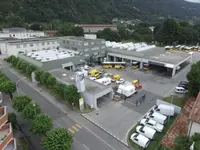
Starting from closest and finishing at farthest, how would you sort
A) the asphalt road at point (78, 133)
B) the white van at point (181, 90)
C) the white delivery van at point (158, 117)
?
1. the asphalt road at point (78, 133)
2. the white delivery van at point (158, 117)
3. the white van at point (181, 90)

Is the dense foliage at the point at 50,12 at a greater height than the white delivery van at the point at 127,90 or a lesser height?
greater

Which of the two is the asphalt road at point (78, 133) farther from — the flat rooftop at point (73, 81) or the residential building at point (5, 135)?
the residential building at point (5, 135)

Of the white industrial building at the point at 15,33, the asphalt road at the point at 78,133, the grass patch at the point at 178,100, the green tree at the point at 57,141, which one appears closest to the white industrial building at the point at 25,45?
the white industrial building at the point at 15,33

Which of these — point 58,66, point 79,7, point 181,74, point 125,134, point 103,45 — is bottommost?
point 125,134

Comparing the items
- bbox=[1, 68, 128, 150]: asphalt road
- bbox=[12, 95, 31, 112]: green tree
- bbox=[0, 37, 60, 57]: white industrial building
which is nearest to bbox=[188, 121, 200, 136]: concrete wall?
bbox=[1, 68, 128, 150]: asphalt road

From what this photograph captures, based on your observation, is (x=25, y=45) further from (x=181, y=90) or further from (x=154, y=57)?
(x=181, y=90)

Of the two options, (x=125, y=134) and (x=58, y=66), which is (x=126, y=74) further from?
(x=125, y=134)

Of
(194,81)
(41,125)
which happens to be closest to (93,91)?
(41,125)

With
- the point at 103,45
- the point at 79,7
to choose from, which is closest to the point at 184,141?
the point at 103,45
